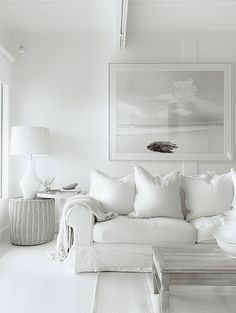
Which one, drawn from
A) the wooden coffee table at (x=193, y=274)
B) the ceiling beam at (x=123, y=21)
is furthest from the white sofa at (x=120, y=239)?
the ceiling beam at (x=123, y=21)

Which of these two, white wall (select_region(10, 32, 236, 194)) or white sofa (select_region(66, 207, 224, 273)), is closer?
white sofa (select_region(66, 207, 224, 273))

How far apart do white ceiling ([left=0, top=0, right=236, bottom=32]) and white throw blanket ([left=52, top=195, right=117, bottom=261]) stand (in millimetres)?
2089

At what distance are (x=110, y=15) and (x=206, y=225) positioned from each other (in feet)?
9.26

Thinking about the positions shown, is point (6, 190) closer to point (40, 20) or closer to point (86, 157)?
point (86, 157)

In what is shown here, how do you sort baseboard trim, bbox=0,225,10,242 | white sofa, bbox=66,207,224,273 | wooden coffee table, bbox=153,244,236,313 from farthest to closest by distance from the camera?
baseboard trim, bbox=0,225,10,242, white sofa, bbox=66,207,224,273, wooden coffee table, bbox=153,244,236,313

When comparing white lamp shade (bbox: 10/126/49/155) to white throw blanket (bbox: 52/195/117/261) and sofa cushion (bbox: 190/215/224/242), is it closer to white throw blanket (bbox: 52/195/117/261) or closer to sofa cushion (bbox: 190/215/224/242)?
white throw blanket (bbox: 52/195/117/261)

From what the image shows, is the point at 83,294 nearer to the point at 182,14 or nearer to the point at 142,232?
the point at 142,232

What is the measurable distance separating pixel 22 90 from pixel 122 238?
286 cm

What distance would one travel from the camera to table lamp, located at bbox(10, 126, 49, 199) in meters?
4.45

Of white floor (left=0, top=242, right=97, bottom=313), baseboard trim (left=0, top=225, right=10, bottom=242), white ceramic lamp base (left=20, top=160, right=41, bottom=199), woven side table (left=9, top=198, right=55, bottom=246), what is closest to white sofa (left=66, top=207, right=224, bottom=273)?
white floor (left=0, top=242, right=97, bottom=313)

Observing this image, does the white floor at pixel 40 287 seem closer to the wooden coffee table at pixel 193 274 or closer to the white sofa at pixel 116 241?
the white sofa at pixel 116 241

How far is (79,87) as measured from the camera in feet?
17.3

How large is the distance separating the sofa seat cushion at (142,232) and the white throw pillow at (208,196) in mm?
398

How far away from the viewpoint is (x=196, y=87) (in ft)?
17.2
